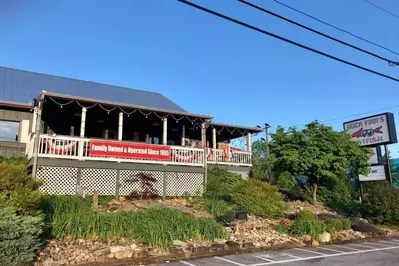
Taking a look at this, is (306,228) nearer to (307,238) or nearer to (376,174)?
(307,238)

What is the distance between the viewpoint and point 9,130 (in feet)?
63.0

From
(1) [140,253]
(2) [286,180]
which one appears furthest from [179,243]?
(2) [286,180]

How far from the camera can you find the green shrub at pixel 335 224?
14.5 m

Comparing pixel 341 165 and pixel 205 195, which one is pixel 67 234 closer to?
pixel 205 195

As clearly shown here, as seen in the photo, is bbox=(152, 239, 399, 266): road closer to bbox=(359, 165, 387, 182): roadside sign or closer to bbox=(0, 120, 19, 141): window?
bbox=(359, 165, 387, 182): roadside sign

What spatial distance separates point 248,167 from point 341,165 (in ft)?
19.1

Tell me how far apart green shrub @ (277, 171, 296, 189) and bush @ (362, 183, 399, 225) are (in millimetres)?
3931

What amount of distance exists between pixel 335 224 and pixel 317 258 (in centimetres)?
446

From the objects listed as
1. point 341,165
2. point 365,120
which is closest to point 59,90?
point 341,165

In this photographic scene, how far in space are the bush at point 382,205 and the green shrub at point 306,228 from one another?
20.0 feet

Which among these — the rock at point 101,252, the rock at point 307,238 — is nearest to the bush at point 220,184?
the rock at point 307,238

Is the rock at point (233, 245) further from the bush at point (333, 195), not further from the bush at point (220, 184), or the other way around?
the bush at point (333, 195)

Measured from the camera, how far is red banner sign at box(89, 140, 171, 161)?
1689 cm

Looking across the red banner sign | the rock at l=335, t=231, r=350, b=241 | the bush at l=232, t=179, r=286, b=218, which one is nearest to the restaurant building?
the red banner sign
